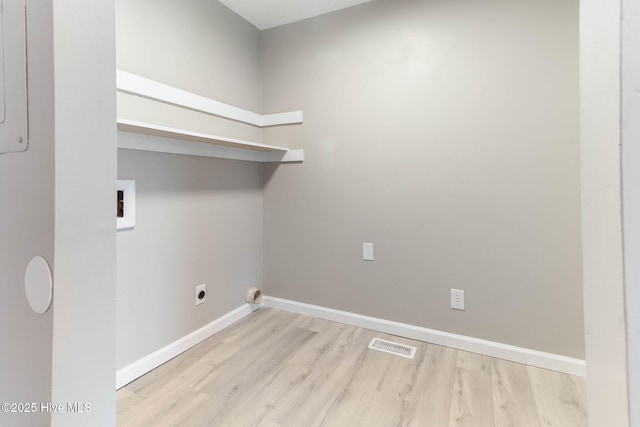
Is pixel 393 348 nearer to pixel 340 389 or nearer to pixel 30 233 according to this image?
pixel 340 389

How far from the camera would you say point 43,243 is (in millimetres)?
595

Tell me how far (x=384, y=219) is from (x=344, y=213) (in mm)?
305

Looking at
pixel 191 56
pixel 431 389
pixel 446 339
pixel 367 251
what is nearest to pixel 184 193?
pixel 191 56

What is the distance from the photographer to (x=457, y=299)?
200cm

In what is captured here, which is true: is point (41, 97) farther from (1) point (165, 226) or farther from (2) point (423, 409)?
(2) point (423, 409)

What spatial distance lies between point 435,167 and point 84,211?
6.20 feet

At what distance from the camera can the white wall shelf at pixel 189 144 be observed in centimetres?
154

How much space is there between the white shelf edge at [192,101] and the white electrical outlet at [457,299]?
65.7 inches

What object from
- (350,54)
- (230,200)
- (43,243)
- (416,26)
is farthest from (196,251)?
(416,26)

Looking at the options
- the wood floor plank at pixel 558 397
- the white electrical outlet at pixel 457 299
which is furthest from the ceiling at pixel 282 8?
the wood floor plank at pixel 558 397

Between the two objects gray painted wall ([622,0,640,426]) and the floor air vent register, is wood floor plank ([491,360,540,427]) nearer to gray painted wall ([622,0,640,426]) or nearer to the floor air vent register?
the floor air vent register

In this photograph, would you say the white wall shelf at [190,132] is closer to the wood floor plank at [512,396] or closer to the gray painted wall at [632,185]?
the gray painted wall at [632,185]

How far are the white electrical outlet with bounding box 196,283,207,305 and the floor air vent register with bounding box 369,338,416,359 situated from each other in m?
1.16

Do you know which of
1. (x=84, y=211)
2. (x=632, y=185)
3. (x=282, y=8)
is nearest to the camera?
(x=632, y=185)
